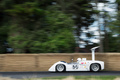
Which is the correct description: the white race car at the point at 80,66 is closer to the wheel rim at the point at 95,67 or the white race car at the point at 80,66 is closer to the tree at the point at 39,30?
the wheel rim at the point at 95,67

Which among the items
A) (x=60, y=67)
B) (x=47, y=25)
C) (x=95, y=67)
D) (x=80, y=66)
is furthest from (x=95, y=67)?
(x=47, y=25)

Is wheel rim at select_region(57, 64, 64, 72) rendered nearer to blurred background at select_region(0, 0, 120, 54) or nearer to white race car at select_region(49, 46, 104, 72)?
white race car at select_region(49, 46, 104, 72)

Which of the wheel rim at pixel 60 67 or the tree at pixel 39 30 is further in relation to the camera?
the tree at pixel 39 30

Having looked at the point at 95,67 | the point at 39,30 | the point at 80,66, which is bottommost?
the point at 95,67

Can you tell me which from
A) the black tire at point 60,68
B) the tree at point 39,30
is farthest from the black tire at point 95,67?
the tree at point 39,30

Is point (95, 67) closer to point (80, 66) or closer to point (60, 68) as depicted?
point (80, 66)

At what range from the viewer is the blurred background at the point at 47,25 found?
50.5 feet

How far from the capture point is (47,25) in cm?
1661

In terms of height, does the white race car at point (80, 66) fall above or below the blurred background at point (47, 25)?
below

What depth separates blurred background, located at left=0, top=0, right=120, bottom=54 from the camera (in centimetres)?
1540

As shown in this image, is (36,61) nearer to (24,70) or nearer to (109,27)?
(24,70)

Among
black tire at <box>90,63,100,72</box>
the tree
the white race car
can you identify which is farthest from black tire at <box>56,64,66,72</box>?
→ the tree

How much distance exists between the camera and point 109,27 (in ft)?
53.5

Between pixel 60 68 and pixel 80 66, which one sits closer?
pixel 80 66
